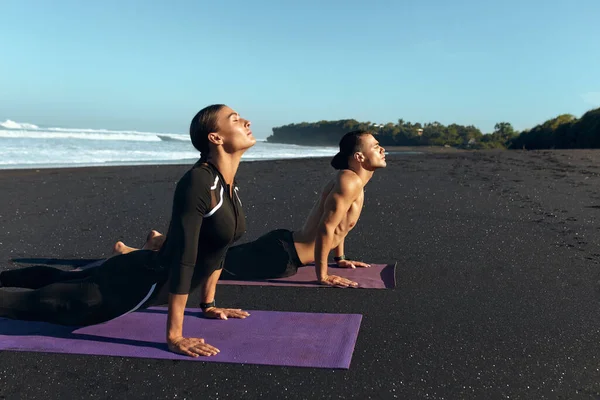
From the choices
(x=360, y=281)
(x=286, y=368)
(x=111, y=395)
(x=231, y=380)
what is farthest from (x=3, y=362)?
(x=360, y=281)

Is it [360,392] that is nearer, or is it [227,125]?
[360,392]

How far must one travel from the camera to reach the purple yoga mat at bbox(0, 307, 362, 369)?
124 inches

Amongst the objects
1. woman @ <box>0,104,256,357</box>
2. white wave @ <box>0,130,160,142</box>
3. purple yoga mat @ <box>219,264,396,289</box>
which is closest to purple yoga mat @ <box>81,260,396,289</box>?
purple yoga mat @ <box>219,264,396,289</box>

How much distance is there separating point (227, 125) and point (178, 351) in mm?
1385

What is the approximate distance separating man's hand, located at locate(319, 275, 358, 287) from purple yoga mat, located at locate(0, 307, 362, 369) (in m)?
0.71

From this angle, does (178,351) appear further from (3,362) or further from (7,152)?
(7,152)

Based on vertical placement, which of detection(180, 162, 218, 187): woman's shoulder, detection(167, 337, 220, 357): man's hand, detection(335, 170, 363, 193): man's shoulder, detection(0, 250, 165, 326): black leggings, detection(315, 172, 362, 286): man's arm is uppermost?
detection(180, 162, 218, 187): woman's shoulder

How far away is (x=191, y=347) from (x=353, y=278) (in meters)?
2.10

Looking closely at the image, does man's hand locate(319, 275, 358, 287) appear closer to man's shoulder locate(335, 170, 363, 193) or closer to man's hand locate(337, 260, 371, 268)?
man's hand locate(337, 260, 371, 268)

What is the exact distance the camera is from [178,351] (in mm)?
3184

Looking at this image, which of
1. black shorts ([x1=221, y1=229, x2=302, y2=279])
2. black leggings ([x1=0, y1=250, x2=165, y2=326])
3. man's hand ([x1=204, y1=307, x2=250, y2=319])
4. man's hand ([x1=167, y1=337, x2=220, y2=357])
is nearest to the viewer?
man's hand ([x1=167, y1=337, x2=220, y2=357])

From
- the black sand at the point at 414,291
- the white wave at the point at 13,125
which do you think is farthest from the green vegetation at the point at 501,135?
the white wave at the point at 13,125

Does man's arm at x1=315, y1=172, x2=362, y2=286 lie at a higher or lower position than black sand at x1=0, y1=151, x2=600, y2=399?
higher

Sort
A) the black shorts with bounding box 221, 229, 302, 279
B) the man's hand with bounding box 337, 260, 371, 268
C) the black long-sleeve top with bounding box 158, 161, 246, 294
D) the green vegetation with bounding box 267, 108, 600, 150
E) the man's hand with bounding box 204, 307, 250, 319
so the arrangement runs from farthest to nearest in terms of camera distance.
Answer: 1. the green vegetation with bounding box 267, 108, 600, 150
2. the man's hand with bounding box 337, 260, 371, 268
3. the black shorts with bounding box 221, 229, 302, 279
4. the man's hand with bounding box 204, 307, 250, 319
5. the black long-sleeve top with bounding box 158, 161, 246, 294
